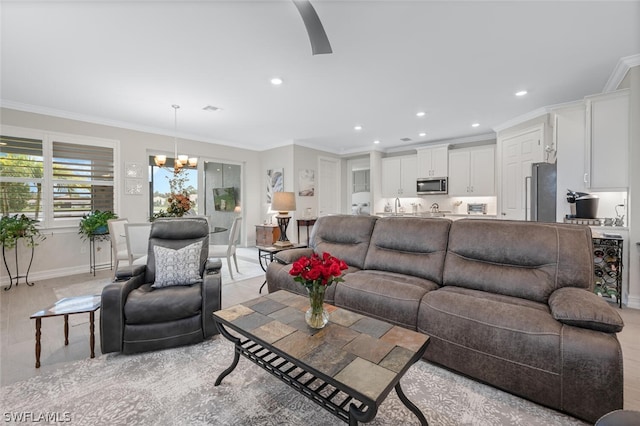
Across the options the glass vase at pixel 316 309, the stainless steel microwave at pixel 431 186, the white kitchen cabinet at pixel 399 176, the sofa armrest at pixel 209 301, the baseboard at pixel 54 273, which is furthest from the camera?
the white kitchen cabinet at pixel 399 176

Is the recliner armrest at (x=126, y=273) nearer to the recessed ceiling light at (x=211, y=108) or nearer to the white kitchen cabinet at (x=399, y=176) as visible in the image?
the recessed ceiling light at (x=211, y=108)

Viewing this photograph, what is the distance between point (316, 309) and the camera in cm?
156

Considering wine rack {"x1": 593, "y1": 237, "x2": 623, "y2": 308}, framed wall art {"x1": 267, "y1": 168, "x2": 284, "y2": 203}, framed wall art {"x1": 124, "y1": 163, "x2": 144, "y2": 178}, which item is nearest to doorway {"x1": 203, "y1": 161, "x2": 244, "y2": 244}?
framed wall art {"x1": 267, "y1": 168, "x2": 284, "y2": 203}

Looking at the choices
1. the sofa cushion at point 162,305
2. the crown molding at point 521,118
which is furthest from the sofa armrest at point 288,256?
the crown molding at point 521,118

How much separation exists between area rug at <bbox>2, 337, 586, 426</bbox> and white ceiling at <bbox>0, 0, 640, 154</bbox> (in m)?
2.74

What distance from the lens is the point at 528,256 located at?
205cm

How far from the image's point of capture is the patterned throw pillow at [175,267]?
240cm

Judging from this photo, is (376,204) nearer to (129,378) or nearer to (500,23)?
(500,23)

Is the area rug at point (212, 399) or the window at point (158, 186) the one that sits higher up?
the window at point (158, 186)

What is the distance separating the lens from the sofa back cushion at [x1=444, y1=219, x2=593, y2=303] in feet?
6.25

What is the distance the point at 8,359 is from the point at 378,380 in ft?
9.30

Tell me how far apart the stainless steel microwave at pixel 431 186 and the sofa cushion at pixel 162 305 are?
572 cm

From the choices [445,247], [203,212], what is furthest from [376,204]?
[445,247]

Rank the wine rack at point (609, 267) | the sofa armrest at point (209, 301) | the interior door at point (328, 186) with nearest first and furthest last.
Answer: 1. the sofa armrest at point (209, 301)
2. the wine rack at point (609, 267)
3. the interior door at point (328, 186)
